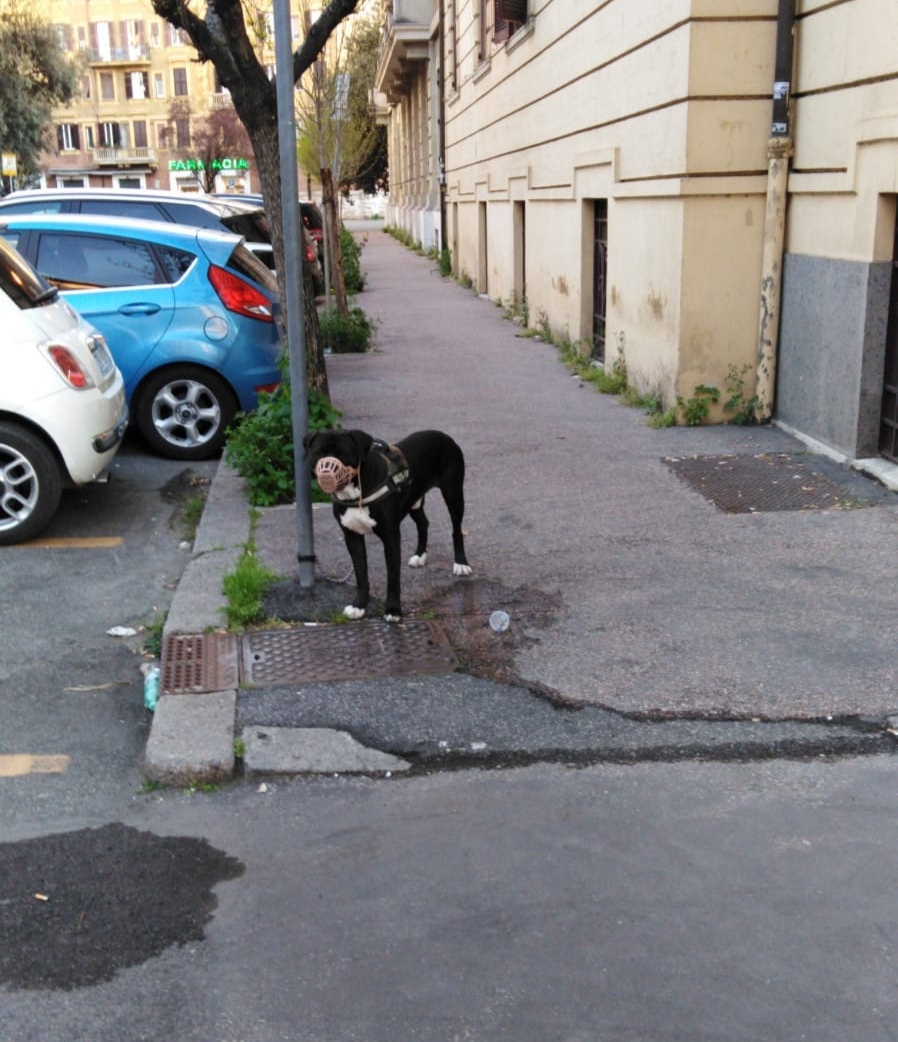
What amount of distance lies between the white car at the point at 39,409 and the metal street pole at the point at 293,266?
70.1 inches

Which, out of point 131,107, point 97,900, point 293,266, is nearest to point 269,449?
point 293,266

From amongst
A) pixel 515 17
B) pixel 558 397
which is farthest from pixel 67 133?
pixel 558 397

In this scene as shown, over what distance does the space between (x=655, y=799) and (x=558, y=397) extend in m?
7.60

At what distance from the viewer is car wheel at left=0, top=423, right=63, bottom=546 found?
6609 mm

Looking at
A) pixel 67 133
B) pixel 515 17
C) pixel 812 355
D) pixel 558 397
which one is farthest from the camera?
pixel 67 133

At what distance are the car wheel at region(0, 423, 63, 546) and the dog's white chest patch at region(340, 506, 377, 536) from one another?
7.89 feet

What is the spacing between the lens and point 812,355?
28.2 feet

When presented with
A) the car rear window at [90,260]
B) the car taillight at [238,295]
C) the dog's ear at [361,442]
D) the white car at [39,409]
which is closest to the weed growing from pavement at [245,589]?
the dog's ear at [361,442]

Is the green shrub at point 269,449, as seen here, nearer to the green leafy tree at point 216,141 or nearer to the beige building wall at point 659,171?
the beige building wall at point 659,171

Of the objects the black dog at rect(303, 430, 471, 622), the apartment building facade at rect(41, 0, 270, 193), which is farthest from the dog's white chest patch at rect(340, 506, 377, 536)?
the apartment building facade at rect(41, 0, 270, 193)

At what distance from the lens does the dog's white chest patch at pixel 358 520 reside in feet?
16.7

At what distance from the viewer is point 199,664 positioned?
16.2ft

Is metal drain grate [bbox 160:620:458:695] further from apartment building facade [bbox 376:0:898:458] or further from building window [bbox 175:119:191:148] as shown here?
building window [bbox 175:119:191:148]

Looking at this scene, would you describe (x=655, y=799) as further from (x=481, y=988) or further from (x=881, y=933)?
(x=481, y=988)
